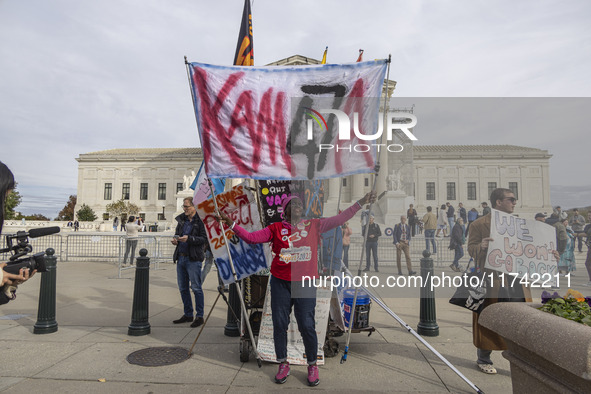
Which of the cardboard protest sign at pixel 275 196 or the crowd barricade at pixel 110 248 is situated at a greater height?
the cardboard protest sign at pixel 275 196

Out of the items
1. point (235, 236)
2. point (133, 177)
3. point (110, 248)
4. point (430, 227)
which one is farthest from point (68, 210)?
point (235, 236)

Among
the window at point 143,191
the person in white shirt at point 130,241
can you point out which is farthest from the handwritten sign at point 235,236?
the window at point 143,191

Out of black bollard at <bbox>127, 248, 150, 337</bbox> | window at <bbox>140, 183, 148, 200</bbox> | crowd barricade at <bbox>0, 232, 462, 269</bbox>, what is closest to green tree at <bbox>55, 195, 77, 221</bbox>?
window at <bbox>140, 183, 148, 200</bbox>

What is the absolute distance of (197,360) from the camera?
4734mm

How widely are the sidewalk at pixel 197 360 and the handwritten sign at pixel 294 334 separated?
0.15 meters

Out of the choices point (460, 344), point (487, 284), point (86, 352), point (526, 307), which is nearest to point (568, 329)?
point (526, 307)

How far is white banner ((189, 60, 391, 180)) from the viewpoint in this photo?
4223 mm

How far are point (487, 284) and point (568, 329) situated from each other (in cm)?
185

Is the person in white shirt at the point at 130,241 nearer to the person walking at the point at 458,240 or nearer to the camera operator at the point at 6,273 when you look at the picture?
the person walking at the point at 458,240

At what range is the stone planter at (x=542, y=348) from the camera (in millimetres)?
2316

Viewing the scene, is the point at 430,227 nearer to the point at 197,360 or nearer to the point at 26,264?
the point at 197,360

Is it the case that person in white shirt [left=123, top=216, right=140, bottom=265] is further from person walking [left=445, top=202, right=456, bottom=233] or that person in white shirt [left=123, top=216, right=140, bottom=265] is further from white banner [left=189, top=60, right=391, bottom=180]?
white banner [left=189, top=60, right=391, bottom=180]

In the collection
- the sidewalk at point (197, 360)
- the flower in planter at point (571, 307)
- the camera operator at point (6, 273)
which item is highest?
the camera operator at point (6, 273)

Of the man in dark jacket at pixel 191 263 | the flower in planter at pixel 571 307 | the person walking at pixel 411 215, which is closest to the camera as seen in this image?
the flower in planter at pixel 571 307
